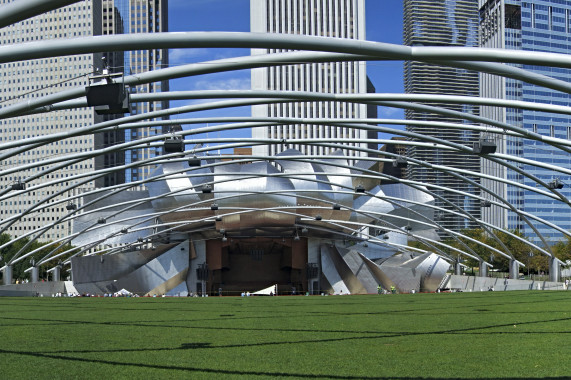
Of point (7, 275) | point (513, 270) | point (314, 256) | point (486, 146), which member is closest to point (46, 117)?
point (7, 275)

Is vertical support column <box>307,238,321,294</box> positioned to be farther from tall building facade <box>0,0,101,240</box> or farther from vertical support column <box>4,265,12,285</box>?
tall building facade <box>0,0,101,240</box>

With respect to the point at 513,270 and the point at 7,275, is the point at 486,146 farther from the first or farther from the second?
the point at 7,275

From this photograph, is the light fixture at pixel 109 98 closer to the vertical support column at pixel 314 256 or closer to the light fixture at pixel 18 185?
the light fixture at pixel 18 185

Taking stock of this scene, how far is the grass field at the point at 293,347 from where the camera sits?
10234mm

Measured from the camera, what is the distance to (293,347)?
43.1ft

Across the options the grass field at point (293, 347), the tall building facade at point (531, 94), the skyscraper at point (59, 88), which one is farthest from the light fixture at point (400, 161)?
the tall building facade at point (531, 94)

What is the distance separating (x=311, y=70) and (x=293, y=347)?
121079mm

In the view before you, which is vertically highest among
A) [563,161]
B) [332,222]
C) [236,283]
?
[563,161]

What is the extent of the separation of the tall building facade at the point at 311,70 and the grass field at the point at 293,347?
11058 cm

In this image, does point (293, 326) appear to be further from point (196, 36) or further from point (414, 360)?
point (196, 36)

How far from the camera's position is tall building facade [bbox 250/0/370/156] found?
130625 millimetres

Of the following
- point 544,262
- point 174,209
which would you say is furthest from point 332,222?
point 544,262

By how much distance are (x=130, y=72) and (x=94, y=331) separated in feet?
20.7

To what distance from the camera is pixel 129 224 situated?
70.0 m
